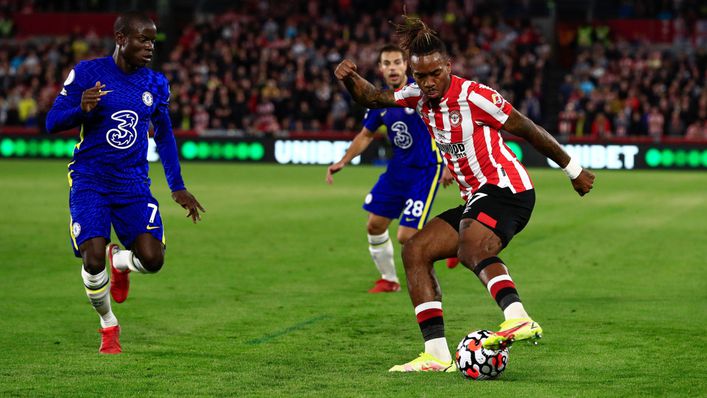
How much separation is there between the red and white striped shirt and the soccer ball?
3.62 feet

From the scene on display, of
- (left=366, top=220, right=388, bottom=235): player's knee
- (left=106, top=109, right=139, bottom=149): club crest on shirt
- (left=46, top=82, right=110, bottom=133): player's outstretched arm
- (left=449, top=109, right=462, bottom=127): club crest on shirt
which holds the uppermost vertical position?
(left=449, top=109, right=462, bottom=127): club crest on shirt

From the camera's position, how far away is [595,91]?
115ft

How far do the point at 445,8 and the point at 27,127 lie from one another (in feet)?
47.3

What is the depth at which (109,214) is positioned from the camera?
27.6ft

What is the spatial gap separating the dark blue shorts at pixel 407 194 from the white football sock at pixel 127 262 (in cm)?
Answer: 369

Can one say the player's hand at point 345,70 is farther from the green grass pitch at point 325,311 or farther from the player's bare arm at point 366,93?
the green grass pitch at point 325,311

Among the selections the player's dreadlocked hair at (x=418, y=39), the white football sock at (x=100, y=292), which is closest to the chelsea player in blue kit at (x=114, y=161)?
the white football sock at (x=100, y=292)

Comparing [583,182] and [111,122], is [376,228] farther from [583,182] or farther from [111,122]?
[583,182]

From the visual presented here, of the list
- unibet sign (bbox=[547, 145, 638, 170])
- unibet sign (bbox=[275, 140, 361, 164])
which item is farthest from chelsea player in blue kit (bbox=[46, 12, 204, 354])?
unibet sign (bbox=[275, 140, 361, 164])

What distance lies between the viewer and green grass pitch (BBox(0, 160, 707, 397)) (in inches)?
287

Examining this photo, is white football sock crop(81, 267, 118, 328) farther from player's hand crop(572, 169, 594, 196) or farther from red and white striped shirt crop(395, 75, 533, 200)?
player's hand crop(572, 169, 594, 196)

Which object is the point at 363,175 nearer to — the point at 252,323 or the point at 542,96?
the point at 542,96

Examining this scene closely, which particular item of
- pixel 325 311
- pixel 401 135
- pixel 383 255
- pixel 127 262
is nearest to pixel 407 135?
pixel 401 135

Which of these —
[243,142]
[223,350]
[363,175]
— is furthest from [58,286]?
[243,142]
